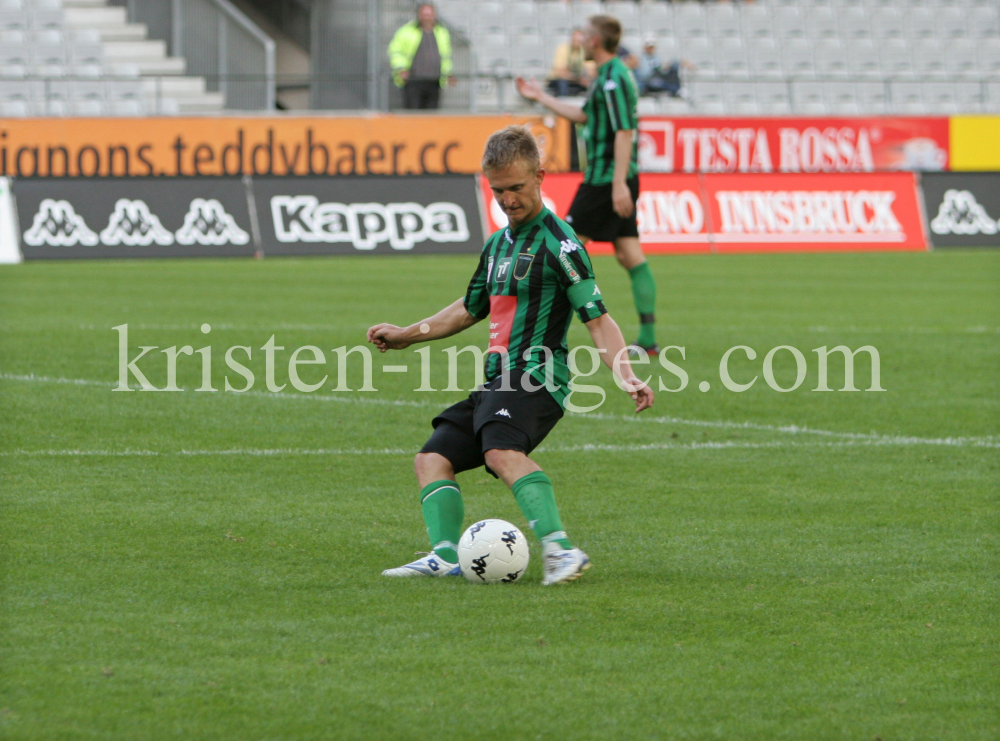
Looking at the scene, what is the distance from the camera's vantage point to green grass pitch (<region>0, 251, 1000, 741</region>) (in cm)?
350

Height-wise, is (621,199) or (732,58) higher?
(732,58)

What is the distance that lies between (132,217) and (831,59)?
1687 centimetres

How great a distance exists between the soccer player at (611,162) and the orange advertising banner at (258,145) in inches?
403

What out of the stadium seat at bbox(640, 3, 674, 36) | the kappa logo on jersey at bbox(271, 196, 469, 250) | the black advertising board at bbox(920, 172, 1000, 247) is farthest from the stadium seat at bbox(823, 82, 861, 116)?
the kappa logo on jersey at bbox(271, 196, 469, 250)

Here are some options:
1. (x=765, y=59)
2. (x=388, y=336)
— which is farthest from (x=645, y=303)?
(x=765, y=59)

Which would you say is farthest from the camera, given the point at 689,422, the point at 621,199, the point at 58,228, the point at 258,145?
the point at 258,145

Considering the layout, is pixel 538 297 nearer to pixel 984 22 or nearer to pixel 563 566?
pixel 563 566

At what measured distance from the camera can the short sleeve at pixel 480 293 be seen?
5.04 meters

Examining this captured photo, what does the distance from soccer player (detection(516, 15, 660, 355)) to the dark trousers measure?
12.8 metres

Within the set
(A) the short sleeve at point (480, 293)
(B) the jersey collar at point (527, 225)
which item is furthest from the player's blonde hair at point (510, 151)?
(A) the short sleeve at point (480, 293)

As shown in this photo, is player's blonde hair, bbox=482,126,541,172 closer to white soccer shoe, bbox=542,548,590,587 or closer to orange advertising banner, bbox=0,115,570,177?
white soccer shoe, bbox=542,548,590,587

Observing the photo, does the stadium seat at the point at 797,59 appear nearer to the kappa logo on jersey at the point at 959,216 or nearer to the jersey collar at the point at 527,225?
the kappa logo on jersey at the point at 959,216

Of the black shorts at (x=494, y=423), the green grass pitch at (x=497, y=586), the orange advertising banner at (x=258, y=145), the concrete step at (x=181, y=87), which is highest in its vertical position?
the concrete step at (x=181, y=87)

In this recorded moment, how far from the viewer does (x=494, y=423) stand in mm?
4746
